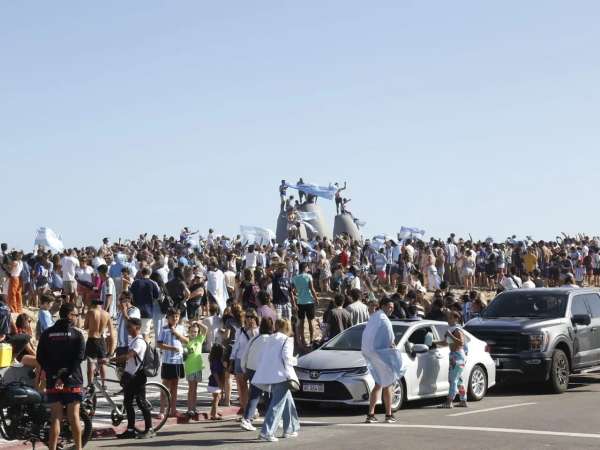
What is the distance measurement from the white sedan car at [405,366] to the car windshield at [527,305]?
90.6 inches

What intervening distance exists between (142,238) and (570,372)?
23.7 m

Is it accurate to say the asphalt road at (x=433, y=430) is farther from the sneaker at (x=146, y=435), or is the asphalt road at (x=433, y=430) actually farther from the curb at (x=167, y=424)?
the curb at (x=167, y=424)

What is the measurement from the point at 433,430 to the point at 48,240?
82.9 feet

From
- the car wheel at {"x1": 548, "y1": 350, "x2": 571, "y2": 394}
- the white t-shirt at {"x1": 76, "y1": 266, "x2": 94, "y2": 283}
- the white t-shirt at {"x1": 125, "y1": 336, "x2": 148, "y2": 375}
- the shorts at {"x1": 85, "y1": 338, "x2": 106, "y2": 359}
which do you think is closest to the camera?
the white t-shirt at {"x1": 125, "y1": 336, "x2": 148, "y2": 375}

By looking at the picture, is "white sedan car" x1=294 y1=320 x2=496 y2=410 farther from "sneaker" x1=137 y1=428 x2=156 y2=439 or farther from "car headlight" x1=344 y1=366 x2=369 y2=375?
"sneaker" x1=137 y1=428 x2=156 y2=439

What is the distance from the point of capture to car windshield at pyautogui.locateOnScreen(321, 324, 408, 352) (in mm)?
16484

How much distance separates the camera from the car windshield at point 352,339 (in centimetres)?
1648

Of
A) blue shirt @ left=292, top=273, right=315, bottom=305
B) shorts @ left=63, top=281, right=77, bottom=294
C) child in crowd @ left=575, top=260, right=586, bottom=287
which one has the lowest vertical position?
blue shirt @ left=292, top=273, right=315, bottom=305

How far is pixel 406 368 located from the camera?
15289 mm

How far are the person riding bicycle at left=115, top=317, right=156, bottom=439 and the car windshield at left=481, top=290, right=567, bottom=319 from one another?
8.64m

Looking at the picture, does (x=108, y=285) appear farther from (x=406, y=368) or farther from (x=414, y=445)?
(x=414, y=445)

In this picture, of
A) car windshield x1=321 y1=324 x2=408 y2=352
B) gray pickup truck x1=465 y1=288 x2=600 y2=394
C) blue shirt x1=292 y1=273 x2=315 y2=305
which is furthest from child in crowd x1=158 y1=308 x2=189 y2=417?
blue shirt x1=292 y1=273 x2=315 y2=305

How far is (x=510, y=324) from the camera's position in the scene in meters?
18.7

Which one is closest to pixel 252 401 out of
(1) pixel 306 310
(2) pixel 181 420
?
(2) pixel 181 420
